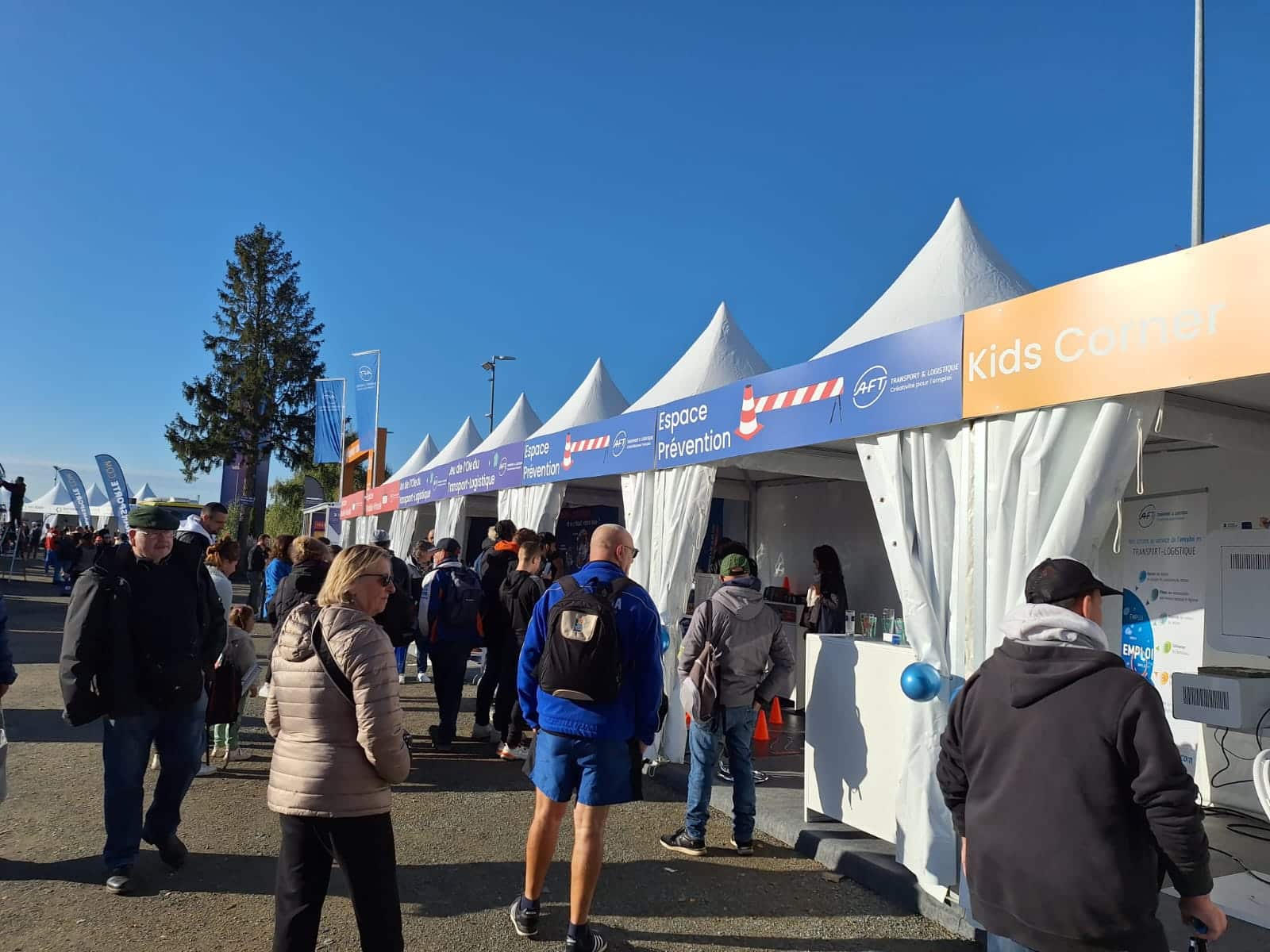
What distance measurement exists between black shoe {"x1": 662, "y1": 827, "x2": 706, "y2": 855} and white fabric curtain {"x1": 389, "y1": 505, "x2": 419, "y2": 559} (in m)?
11.3

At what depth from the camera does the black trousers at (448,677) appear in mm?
6520

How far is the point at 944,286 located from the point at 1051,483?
2497 millimetres

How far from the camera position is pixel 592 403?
11.6 meters

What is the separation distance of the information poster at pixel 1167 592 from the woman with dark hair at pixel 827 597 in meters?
2.50

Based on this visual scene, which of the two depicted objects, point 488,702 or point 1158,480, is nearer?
point 1158,480

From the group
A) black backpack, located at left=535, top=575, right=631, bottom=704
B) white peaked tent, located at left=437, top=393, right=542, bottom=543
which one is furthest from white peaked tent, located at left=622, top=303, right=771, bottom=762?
white peaked tent, located at left=437, top=393, right=542, bottom=543

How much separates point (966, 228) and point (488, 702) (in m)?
5.08

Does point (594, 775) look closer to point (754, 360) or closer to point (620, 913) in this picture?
point (620, 913)

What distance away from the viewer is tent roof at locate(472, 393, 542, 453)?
1477 cm

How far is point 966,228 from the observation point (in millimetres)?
5914

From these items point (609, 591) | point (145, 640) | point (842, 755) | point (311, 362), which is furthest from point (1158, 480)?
point (311, 362)

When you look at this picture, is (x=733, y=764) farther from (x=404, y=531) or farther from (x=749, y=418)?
(x=404, y=531)

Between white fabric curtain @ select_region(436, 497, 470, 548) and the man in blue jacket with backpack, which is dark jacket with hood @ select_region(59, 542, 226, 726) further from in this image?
white fabric curtain @ select_region(436, 497, 470, 548)

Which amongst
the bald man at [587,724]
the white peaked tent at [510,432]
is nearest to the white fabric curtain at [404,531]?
the white peaked tent at [510,432]
